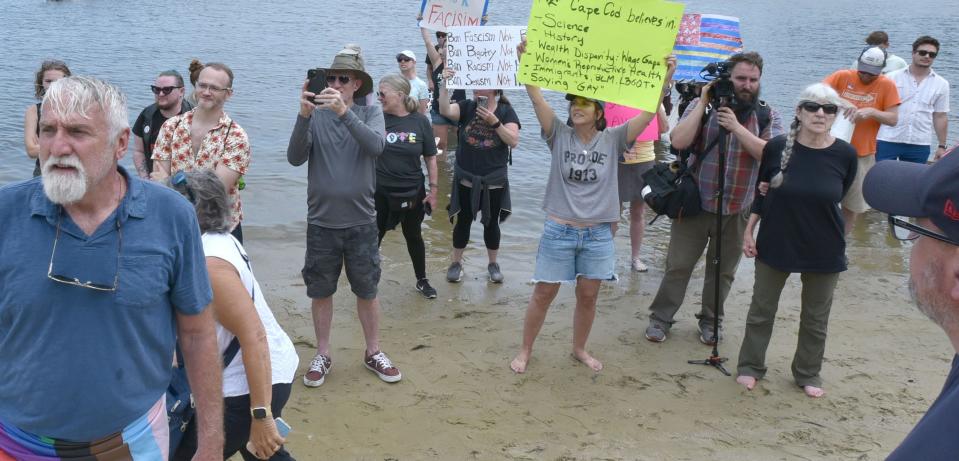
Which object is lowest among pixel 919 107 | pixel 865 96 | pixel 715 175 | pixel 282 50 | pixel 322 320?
pixel 322 320

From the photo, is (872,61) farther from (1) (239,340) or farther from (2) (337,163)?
(1) (239,340)

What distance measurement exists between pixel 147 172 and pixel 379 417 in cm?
257

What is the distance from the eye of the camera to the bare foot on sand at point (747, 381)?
18.5 feet

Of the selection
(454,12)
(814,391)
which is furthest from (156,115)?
(814,391)

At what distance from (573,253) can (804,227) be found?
148 centimetres

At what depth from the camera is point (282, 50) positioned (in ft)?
76.7

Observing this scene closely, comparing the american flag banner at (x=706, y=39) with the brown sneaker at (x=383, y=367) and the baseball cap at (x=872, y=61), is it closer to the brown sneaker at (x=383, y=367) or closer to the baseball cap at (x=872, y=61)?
the baseball cap at (x=872, y=61)

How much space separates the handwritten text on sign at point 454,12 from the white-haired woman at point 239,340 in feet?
18.9

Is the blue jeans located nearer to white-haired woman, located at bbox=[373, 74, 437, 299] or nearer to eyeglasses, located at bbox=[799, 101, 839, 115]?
eyeglasses, located at bbox=[799, 101, 839, 115]

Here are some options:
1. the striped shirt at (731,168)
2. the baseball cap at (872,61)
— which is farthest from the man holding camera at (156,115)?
the baseball cap at (872,61)

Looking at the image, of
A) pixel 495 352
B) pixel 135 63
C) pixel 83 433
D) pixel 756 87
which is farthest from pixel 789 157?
pixel 135 63

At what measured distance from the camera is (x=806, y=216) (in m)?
5.30

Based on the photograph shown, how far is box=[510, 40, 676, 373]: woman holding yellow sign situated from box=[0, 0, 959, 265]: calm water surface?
3468 mm

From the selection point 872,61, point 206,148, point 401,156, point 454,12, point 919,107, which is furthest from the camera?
point 919,107
